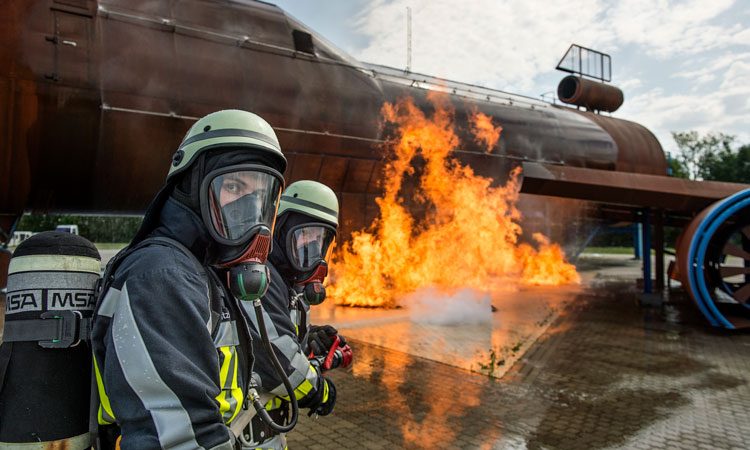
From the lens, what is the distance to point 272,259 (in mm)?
3502

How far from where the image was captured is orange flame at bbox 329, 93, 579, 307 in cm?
980

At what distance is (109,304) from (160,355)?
0.30 m

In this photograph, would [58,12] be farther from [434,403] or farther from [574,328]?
[574,328]

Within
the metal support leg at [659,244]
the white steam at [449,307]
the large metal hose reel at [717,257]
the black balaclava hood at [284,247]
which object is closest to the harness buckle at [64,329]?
the black balaclava hood at [284,247]

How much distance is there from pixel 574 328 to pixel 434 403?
17.0 ft

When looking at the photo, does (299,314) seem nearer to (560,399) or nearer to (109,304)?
(109,304)

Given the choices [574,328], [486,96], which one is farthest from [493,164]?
[574,328]

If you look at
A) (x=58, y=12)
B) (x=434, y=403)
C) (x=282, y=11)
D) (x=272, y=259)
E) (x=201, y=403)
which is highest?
(x=282, y=11)

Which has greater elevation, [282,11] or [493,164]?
[282,11]

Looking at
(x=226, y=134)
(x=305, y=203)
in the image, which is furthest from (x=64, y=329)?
(x=305, y=203)

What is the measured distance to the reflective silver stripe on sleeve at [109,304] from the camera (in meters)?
1.62

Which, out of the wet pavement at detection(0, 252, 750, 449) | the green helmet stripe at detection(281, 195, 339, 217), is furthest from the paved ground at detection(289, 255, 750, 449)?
the green helmet stripe at detection(281, 195, 339, 217)

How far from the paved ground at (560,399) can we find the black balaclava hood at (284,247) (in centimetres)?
164

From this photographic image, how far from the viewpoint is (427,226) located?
35.3 feet
